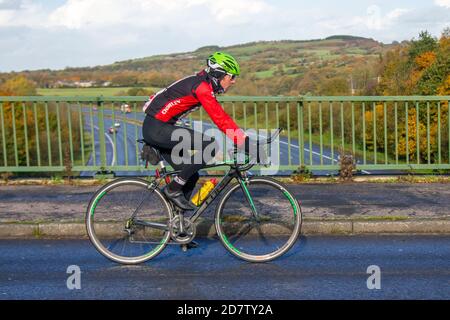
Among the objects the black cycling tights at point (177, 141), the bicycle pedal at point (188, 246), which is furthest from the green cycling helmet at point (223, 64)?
the bicycle pedal at point (188, 246)

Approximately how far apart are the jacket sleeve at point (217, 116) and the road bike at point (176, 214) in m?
0.28

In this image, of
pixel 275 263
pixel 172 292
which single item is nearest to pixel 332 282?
pixel 275 263

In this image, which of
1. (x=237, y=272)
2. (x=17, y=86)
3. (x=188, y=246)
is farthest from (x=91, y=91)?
(x=17, y=86)

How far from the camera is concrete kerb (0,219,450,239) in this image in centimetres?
838

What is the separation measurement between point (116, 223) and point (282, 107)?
21.6 ft

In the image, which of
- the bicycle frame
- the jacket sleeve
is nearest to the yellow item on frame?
the bicycle frame

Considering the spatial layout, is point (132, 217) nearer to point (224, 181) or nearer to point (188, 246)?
point (188, 246)

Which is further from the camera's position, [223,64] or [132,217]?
[132,217]

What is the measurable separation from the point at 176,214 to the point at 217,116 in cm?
103

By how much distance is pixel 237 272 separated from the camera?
21.8 ft

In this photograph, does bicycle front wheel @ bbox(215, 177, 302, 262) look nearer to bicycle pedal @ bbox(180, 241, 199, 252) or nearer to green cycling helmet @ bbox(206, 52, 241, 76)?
bicycle pedal @ bbox(180, 241, 199, 252)

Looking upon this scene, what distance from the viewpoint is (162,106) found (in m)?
6.95

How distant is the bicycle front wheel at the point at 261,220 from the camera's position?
6.91 m
